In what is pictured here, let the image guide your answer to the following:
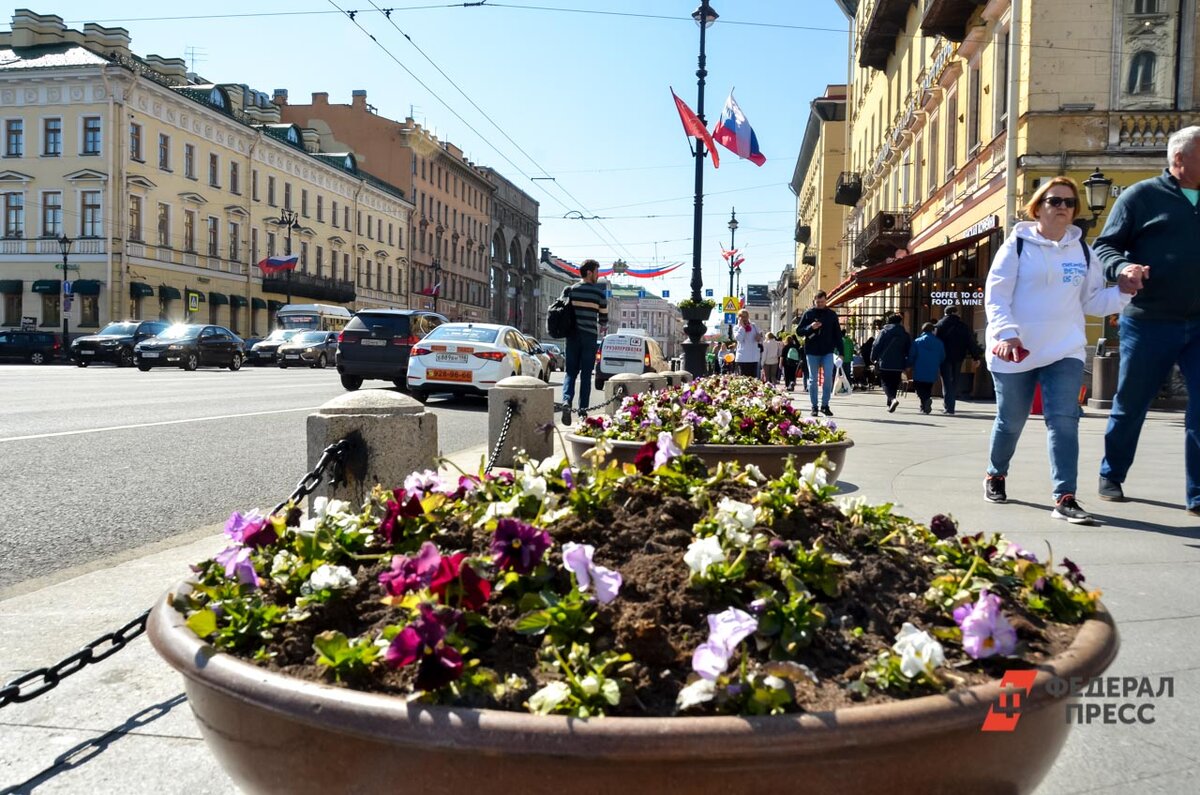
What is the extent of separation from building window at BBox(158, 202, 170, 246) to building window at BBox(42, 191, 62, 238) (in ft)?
12.8

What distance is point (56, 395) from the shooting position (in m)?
14.6

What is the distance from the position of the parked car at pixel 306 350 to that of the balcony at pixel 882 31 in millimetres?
21254

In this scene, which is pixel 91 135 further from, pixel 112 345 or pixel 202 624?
pixel 202 624

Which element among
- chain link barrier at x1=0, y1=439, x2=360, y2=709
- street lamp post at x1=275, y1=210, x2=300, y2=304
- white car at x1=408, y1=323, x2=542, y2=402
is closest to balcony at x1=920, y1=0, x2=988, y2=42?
white car at x1=408, y1=323, x2=542, y2=402

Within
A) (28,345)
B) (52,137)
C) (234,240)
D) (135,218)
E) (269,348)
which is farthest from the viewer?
(234,240)

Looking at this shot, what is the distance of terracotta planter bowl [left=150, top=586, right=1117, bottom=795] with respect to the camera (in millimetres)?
1354

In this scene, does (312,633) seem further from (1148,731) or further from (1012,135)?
(1012,135)

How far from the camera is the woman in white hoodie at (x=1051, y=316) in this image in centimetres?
532

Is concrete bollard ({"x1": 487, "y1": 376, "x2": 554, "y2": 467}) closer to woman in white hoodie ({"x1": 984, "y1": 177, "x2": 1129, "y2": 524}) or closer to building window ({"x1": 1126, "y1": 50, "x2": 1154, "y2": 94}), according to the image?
woman in white hoodie ({"x1": 984, "y1": 177, "x2": 1129, "y2": 524})

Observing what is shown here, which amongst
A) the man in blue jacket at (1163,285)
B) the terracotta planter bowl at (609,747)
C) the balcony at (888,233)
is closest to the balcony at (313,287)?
the balcony at (888,233)

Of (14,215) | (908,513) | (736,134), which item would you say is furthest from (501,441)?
(14,215)

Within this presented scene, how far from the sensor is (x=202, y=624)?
178 cm

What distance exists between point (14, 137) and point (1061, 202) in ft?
161

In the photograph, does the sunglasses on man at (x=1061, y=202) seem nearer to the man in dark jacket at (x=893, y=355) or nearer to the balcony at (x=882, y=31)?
the man in dark jacket at (x=893, y=355)
